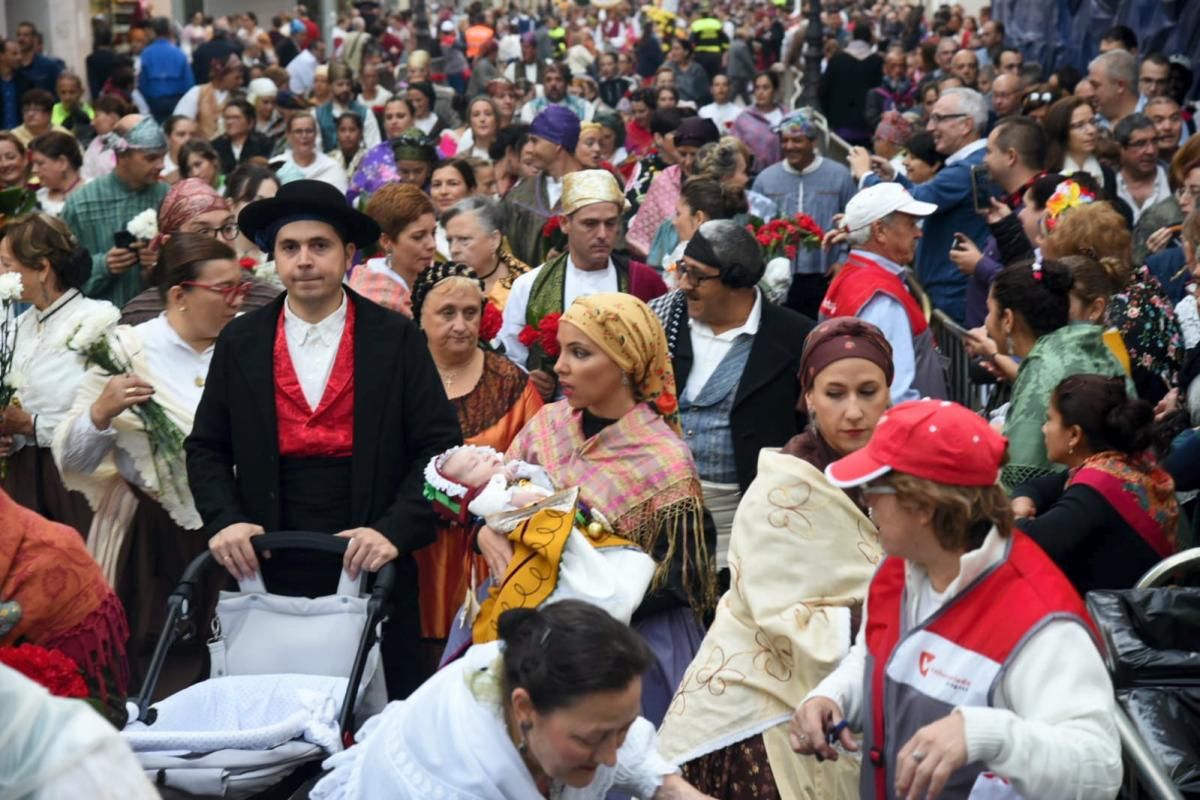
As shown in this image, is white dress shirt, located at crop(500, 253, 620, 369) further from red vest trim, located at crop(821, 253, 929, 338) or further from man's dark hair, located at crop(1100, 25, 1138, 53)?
man's dark hair, located at crop(1100, 25, 1138, 53)

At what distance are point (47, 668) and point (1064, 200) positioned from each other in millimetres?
5625

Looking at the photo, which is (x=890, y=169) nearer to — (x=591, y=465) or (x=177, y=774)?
(x=591, y=465)

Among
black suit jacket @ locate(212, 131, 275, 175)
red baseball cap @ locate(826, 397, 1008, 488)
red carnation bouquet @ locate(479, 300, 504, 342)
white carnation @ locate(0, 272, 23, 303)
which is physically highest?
red baseball cap @ locate(826, 397, 1008, 488)

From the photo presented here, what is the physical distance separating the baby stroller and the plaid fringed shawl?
70cm

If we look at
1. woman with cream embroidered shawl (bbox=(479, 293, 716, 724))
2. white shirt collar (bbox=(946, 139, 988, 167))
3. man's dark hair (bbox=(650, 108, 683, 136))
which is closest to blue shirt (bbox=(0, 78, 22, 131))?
man's dark hair (bbox=(650, 108, 683, 136))

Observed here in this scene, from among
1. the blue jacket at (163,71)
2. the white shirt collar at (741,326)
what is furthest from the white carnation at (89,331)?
the blue jacket at (163,71)

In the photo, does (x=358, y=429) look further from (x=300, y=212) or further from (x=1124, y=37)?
(x=1124, y=37)

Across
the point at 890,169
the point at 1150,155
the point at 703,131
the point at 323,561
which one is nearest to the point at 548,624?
the point at 323,561

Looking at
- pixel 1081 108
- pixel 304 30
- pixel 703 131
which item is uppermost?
pixel 1081 108

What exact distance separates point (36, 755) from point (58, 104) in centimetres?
1680

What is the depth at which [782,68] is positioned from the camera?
26750 mm

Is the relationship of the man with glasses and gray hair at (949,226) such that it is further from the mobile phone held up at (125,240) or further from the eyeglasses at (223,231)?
the mobile phone held up at (125,240)

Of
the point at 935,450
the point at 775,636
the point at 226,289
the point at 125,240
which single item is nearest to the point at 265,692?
the point at 775,636

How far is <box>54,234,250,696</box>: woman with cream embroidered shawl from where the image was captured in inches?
258
